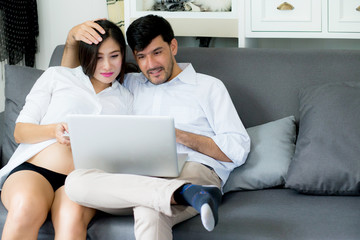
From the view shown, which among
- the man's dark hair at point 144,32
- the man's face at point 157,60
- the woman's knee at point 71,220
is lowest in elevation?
the woman's knee at point 71,220

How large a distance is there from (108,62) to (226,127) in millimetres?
510

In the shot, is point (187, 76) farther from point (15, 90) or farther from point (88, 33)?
point (15, 90)

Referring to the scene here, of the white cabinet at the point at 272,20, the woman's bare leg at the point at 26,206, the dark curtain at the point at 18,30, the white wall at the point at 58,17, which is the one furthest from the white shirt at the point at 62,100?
the white wall at the point at 58,17

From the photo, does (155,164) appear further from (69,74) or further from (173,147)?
(69,74)

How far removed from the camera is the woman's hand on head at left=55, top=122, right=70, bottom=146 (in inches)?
74.1

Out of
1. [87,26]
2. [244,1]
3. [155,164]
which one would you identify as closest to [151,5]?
[244,1]

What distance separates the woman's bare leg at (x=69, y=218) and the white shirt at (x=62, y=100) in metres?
0.31

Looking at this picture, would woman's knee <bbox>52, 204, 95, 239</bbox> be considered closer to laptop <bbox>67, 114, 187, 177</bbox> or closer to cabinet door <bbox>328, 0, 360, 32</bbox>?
laptop <bbox>67, 114, 187, 177</bbox>

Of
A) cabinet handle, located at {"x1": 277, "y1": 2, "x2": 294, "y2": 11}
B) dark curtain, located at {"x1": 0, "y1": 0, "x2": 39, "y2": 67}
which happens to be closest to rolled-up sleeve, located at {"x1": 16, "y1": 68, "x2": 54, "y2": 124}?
dark curtain, located at {"x1": 0, "y1": 0, "x2": 39, "y2": 67}

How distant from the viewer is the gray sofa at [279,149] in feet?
5.63

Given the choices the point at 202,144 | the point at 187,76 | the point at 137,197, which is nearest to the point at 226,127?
the point at 202,144

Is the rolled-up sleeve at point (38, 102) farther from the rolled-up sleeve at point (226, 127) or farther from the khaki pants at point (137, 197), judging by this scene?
the rolled-up sleeve at point (226, 127)

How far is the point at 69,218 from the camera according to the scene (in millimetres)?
1698

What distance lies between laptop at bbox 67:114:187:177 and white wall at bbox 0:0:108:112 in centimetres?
157
